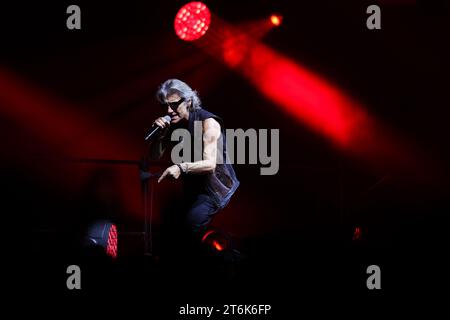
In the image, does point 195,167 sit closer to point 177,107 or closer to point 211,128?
point 211,128

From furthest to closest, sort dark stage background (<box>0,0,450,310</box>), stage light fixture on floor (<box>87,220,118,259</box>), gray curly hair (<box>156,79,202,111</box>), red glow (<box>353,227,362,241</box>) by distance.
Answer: dark stage background (<box>0,0,450,310</box>) < red glow (<box>353,227,362,241</box>) < gray curly hair (<box>156,79,202,111</box>) < stage light fixture on floor (<box>87,220,118,259</box>)

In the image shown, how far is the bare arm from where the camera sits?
10.2ft

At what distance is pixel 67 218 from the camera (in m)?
5.07

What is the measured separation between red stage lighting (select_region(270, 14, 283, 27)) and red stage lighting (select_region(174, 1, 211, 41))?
0.86 m

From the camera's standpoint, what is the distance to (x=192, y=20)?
4922mm

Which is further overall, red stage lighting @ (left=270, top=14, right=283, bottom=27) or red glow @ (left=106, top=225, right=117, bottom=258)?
red stage lighting @ (left=270, top=14, right=283, bottom=27)

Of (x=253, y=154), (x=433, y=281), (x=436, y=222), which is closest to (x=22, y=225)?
(x=253, y=154)

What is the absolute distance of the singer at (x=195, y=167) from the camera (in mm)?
3166

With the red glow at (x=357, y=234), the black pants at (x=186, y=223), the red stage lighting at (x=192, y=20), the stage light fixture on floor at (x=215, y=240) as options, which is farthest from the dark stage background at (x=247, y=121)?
the black pants at (x=186, y=223)

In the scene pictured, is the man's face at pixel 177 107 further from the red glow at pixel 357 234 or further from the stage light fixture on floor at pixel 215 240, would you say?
the red glow at pixel 357 234

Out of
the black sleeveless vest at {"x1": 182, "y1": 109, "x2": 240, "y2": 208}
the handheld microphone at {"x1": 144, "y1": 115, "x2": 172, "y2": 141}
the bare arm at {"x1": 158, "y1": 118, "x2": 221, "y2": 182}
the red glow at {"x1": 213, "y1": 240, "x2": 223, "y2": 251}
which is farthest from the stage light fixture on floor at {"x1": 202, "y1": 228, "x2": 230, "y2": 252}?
the handheld microphone at {"x1": 144, "y1": 115, "x2": 172, "y2": 141}

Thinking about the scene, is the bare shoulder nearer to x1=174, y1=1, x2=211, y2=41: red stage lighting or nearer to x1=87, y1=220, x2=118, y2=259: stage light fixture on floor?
x1=87, y1=220, x2=118, y2=259: stage light fixture on floor

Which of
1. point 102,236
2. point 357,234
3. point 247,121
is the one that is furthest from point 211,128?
point 247,121
